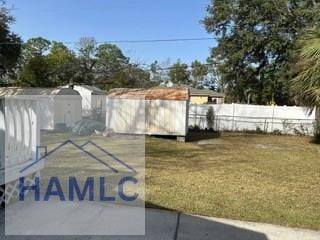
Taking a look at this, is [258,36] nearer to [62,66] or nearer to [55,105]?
[55,105]

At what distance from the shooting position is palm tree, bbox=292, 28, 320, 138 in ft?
35.9

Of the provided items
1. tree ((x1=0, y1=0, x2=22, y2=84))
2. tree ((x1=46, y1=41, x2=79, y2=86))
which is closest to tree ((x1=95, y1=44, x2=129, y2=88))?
tree ((x1=46, y1=41, x2=79, y2=86))

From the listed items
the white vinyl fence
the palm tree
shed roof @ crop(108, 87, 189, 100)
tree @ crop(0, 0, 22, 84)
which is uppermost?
tree @ crop(0, 0, 22, 84)

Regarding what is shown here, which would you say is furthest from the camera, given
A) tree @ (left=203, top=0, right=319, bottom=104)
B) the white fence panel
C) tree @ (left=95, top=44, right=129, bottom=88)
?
tree @ (left=95, top=44, right=129, bottom=88)

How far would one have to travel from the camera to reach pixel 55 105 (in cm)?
1928

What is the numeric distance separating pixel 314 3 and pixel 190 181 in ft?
60.3

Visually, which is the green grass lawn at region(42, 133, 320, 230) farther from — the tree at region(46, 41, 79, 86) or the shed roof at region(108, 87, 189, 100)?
the tree at region(46, 41, 79, 86)

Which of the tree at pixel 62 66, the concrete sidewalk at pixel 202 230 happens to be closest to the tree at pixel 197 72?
the tree at pixel 62 66

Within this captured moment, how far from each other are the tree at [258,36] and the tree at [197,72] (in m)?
30.6

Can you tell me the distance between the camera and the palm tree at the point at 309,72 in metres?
10.9

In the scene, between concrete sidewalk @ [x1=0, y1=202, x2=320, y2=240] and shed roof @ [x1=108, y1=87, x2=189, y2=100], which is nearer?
concrete sidewalk @ [x1=0, y1=202, x2=320, y2=240]

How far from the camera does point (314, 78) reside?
11406 mm

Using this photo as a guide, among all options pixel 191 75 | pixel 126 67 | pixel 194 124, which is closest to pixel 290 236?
pixel 194 124

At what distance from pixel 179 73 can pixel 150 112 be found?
1569 inches
